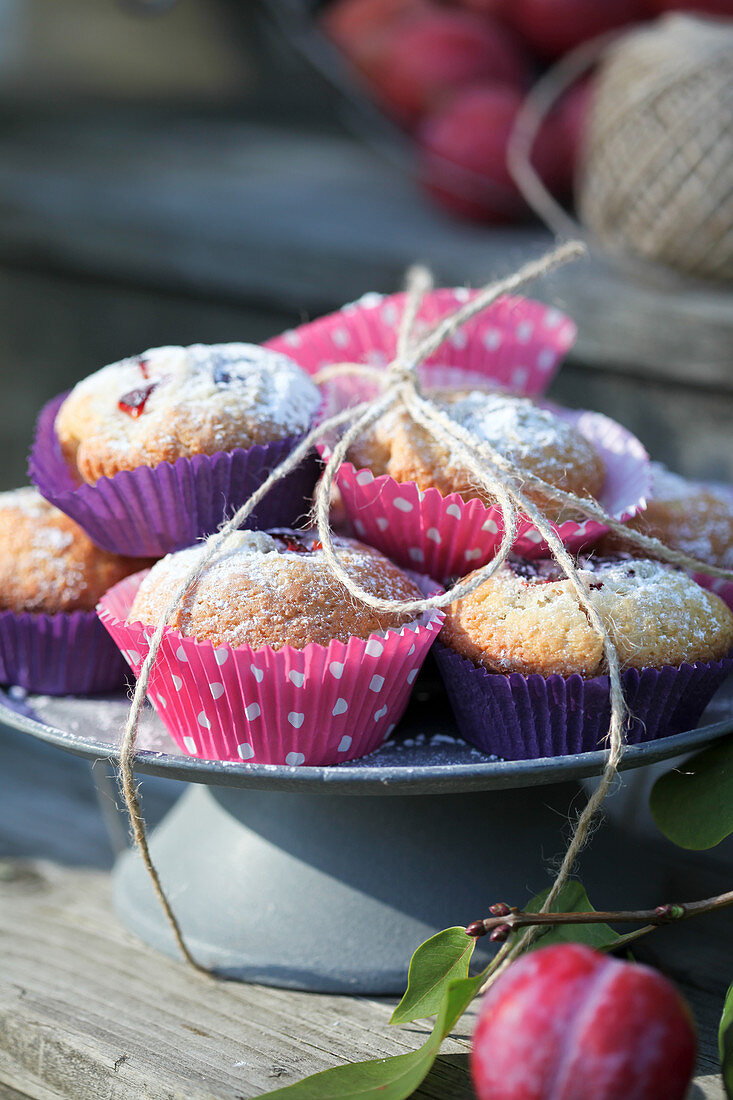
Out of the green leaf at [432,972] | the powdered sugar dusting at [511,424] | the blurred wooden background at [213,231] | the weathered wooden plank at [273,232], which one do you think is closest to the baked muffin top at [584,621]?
the powdered sugar dusting at [511,424]

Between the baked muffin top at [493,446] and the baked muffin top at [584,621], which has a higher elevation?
the baked muffin top at [493,446]

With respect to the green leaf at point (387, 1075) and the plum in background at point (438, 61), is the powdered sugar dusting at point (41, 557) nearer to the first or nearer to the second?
the green leaf at point (387, 1075)

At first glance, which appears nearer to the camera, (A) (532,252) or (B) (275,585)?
(B) (275,585)

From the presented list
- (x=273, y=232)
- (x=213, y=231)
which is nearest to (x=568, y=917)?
(x=273, y=232)

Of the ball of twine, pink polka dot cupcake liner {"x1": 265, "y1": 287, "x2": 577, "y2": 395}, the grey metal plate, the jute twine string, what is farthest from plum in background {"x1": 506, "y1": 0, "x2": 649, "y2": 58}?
the grey metal plate

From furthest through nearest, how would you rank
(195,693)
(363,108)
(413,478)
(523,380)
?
(363,108), (523,380), (413,478), (195,693)

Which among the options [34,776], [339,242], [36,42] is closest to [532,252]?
[339,242]

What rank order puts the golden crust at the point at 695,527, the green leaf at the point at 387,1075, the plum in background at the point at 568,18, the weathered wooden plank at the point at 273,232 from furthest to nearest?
1. the plum in background at the point at 568,18
2. the weathered wooden plank at the point at 273,232
3. the golden crust at the point at 695,527
4. the green leaf at the point at 387,1075

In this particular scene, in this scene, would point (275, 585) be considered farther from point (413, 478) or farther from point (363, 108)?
point (363, 108)
